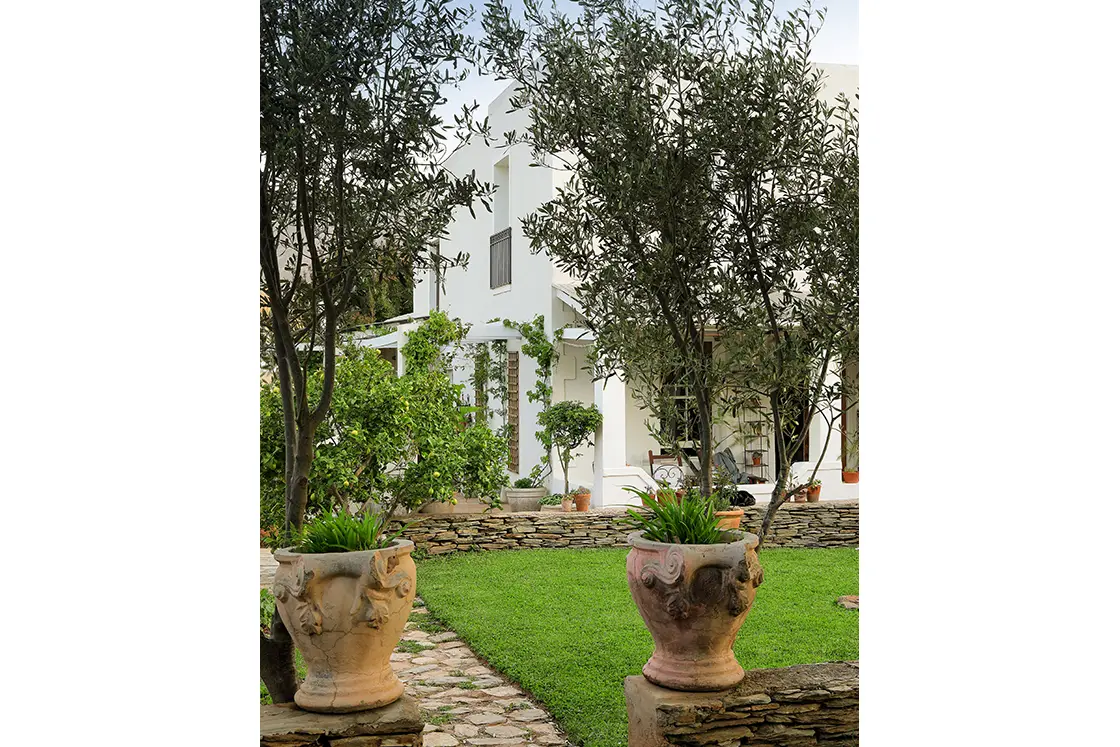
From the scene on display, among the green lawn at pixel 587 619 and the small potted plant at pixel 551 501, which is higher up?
the small potted plant at pixel 551 501

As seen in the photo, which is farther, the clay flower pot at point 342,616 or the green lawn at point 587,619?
the green lawn at point 587,619

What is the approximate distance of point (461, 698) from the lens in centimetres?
551

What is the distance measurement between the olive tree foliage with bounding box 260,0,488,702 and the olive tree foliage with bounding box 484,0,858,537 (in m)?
1.02

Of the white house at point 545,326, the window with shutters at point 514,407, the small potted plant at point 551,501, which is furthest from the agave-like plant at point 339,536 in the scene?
the window with shutters at point 514,407

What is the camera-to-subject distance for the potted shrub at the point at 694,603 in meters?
3.95

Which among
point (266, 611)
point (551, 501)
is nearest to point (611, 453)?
point (551, 501)

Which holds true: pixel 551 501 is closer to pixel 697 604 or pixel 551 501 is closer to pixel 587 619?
pixel 587 619

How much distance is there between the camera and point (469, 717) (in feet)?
16.9

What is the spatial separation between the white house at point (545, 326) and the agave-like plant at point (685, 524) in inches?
238

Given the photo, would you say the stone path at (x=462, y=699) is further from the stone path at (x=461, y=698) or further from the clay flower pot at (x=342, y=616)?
the clay flower pot at (x=342, y=616)

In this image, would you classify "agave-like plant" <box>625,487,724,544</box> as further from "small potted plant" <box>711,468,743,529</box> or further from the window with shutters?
the window with shutters

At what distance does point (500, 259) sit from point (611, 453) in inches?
161

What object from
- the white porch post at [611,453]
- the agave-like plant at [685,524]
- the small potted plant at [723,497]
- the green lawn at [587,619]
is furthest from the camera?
the white porch post at [611,453]
